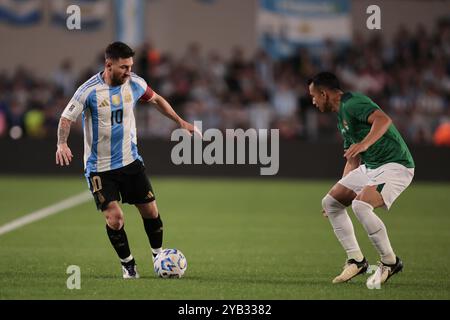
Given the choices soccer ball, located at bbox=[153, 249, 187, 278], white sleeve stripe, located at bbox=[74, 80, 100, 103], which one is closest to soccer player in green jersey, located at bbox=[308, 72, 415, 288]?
soccer ball, located at bbox=[153, 249, 187, 278]

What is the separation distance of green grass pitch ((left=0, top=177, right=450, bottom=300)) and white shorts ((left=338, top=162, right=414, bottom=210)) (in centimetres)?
86

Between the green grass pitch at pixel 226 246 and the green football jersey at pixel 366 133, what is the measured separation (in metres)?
1.17

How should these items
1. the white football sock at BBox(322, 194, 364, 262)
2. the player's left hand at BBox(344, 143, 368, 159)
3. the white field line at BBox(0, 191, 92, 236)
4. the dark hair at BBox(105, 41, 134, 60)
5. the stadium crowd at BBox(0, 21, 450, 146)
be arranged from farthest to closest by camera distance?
1. the stadium crowd at BBox(0, 21, 450, 146)
2. the white field line at BBox(0, 191, 92, 236)
3. the white football sock at BBox(322, 194, 364, 262)
4. the dark hair at BBox(105, 41, 134, 60)
5. the player's left hand at BBox(344, 143, 368, 159)

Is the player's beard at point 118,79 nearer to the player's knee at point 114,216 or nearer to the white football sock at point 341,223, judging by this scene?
the player's knee at point 114,216

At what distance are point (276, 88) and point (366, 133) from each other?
15199mm

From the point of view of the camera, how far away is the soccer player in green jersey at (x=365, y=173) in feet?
29.8

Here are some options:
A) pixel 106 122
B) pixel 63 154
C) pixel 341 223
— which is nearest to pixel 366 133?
pixel 341 223

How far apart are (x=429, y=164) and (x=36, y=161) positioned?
9193mm

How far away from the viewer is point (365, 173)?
31.6ft

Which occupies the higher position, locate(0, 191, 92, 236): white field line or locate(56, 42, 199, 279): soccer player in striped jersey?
locate(56, 42, 199, 279): soccer player in striped jersey

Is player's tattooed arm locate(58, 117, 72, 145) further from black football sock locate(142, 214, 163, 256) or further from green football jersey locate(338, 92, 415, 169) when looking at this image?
green football jersey locate(338, 92, 415, 169)

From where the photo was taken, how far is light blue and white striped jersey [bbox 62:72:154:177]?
31.3 ft

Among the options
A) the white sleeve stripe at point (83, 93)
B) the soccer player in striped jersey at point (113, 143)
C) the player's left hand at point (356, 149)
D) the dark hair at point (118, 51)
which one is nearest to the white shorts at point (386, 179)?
the player's left hand at point (356, 149)

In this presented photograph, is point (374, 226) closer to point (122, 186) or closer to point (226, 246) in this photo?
point (122, 186)
